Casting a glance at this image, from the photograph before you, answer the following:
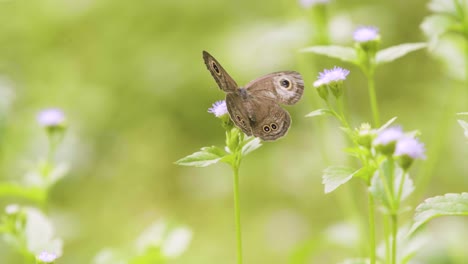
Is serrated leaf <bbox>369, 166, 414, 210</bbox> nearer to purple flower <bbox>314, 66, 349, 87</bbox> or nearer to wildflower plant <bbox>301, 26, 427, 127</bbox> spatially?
purple flower <bbox>314, 66, 349, 87</bbox>

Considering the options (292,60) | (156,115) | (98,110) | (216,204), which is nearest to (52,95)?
(98,110)

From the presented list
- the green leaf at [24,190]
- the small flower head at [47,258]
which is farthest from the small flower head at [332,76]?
the green leaf at [24,190]

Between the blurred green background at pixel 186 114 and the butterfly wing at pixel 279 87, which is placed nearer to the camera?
the butterfly wing at pixel 279 87

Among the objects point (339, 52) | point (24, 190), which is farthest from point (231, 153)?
point (24, 190)

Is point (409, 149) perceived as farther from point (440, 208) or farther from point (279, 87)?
point (279, 87)

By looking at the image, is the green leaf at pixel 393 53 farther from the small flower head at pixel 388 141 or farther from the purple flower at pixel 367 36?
the small flower head at pixel 388 141

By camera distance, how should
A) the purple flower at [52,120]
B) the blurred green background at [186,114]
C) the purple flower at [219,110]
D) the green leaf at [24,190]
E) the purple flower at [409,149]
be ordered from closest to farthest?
1. the purple flower at [409,149]
2. the purple flower at [219,110]
3. the green leaf at [24,190]
4. the purple flower at [52,120]
5. the blurred green background at [186,114]
